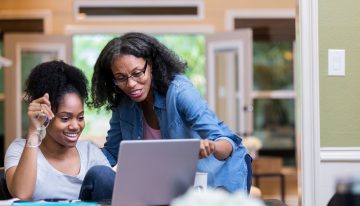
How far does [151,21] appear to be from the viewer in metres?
9.22

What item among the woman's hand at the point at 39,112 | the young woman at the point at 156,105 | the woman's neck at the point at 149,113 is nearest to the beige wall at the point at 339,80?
the young woman at the point at 156,105

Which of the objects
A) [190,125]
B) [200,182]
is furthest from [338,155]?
[200,182]

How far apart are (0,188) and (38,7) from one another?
6.99 metres

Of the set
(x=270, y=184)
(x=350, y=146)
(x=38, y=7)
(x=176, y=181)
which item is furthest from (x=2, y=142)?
(x=176, y=181)

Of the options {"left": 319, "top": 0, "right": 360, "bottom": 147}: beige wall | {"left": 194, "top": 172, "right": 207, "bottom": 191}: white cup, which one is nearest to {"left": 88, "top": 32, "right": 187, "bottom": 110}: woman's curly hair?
{"left": 194, "top": 172, "right": 207, "bottom": 191}: white cup

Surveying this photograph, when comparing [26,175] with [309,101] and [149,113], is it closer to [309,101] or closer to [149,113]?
[149,113]

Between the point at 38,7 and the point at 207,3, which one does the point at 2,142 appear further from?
the point at 207,3

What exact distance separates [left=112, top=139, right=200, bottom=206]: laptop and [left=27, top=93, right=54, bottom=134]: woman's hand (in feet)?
1.55

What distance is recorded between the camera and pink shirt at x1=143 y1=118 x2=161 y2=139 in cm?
285

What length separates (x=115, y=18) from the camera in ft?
30.0

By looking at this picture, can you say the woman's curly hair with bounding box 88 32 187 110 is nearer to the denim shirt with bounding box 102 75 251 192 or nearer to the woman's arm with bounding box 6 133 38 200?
the denim shirt with bounding box 102 75 251 192

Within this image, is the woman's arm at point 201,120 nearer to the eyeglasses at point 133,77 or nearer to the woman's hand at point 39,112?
the eyeglasses at point 133,77

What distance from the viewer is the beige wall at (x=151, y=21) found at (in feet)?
30.2

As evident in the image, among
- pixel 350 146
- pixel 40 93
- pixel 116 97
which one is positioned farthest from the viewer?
pixel 350 146
